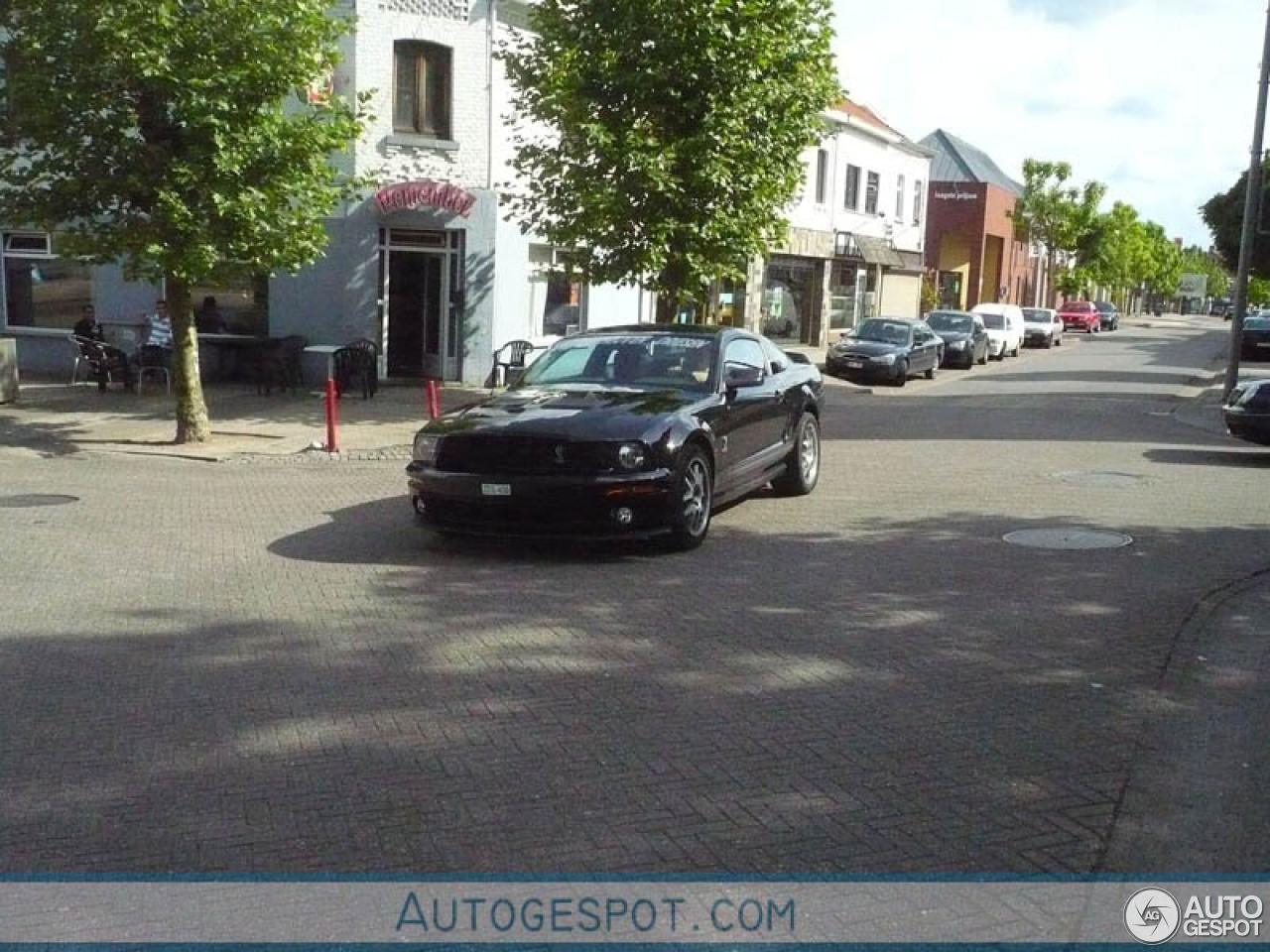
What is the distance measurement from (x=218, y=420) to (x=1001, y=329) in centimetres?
2899

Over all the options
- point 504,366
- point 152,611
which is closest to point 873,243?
point 504,366

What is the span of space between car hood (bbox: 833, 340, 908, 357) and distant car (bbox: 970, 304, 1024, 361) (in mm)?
11785

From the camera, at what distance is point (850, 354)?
27.9 metres

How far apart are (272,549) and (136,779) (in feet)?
15.2

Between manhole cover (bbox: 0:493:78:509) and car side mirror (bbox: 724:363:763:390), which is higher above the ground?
car side mirror (bbox: 724:363:763:390)

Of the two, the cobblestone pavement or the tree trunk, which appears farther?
the tree trunk

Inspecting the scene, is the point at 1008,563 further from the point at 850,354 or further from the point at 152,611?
the point at 850,354

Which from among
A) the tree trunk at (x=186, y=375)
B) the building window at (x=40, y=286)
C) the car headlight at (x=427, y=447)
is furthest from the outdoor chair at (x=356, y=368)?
the car headlight at (x=427, y=447)

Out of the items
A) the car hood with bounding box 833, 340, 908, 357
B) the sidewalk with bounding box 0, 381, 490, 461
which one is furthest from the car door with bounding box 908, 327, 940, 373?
the sidewalk with bounding box 0, 381, 490, 461

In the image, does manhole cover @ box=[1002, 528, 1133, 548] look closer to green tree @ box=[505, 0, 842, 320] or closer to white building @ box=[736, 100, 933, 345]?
green tree @ box=[505, 0, 842, 320]

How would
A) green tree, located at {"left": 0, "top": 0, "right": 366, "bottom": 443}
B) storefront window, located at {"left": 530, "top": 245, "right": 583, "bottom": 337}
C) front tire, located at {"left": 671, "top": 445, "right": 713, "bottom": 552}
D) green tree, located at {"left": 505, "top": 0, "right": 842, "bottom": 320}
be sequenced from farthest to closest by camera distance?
1. storefront window, located at {"left": 530, "top": 245, "right": 583, "bottom": 337}
2. green tree, located at {"left": 505, "top": 0, "right": 842, "bottom": 320}
3. green tree, located at {"left": 0, "top": 0, "right": 366, "bottom": 443}
4. front tire, located at {"left": 671, "top": 445, "right": 713, "bottom": 552}

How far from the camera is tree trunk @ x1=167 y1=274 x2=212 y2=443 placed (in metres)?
15.5

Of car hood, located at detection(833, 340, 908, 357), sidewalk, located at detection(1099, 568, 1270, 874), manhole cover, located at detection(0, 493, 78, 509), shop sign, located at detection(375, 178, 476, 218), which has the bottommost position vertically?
manhole cover, located at detection(0, 493, 78, 509)

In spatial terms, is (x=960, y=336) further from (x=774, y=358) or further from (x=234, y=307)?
(x=774, y=358)
